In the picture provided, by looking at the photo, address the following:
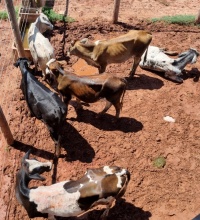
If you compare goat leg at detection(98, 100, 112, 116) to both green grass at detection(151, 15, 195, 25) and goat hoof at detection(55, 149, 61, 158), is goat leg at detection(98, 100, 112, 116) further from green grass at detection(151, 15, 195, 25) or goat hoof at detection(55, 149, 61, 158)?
green grass at detection(151, 15, 195, 25)

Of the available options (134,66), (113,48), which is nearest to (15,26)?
(113,48)

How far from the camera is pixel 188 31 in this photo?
10703 millimetres

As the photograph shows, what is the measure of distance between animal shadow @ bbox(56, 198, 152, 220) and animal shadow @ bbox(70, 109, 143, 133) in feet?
6.32

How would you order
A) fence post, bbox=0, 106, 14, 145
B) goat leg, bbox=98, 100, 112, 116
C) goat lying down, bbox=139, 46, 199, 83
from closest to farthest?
1. fence post, bbox=0, 106, 14, 145
2. goat leg, bbox=98, 100, 112, 116
3. goat lying down, bbox=139, 46, 199, 83

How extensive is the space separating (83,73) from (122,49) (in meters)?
1.49

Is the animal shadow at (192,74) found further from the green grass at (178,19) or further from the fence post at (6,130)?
the fence post at (6,130)

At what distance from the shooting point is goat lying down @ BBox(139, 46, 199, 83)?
8.93 metres

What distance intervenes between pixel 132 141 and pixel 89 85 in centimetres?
175

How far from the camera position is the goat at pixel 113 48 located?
8.09m

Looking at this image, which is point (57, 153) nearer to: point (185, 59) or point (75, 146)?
point (75, 146)

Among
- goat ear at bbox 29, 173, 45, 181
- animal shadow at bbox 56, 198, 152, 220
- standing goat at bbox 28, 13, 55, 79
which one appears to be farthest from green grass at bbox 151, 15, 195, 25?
goat ear at bbox 29, 173, 45, 181

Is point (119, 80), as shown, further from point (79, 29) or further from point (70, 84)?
point (79, 29)

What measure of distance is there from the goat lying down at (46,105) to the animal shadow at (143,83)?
113 inches

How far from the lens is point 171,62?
895 centimetres
